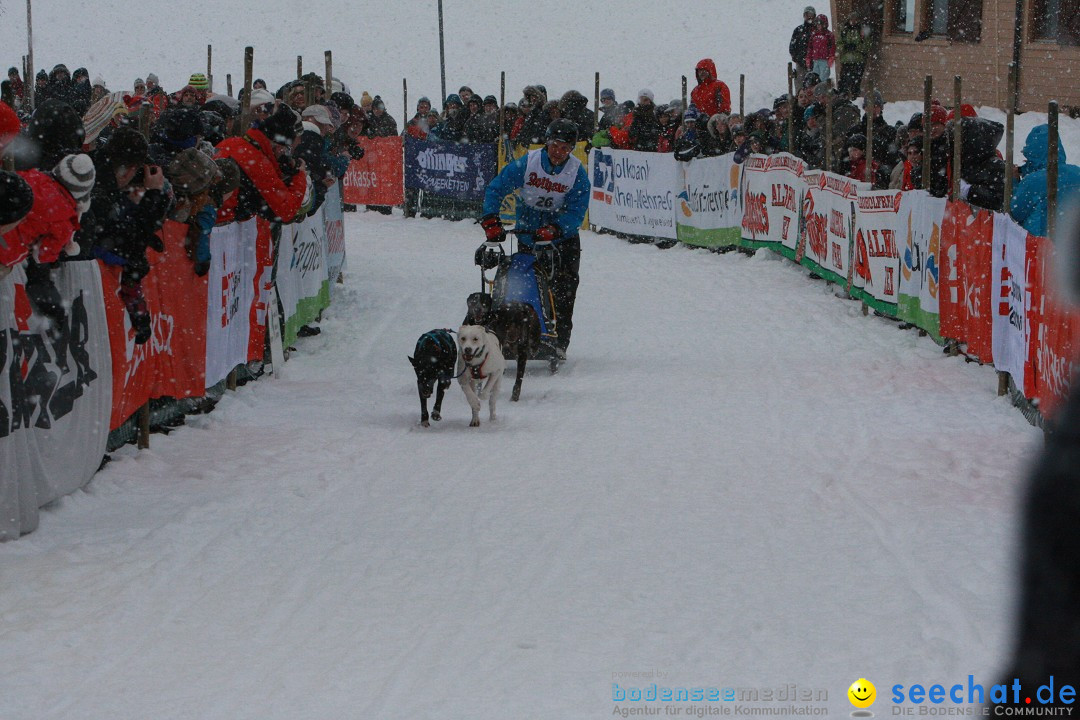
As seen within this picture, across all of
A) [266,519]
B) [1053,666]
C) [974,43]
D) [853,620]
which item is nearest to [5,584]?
[266,519]

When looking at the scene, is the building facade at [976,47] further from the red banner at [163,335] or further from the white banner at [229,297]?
the red banner at [163,335]

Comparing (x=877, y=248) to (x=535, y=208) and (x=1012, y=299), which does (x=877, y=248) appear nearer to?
(x=535, y=208)

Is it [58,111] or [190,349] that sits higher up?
[58,111]

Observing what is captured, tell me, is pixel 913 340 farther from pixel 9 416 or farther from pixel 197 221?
pixel 9 416

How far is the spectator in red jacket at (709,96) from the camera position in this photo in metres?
20.8

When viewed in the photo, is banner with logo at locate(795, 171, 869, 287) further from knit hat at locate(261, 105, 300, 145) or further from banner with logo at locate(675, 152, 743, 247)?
knit hat at locate(261, 105, 300, 145)

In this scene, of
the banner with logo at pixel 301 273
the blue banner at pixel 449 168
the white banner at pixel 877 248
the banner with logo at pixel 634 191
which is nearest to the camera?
the banner with logo at pixel 301 273

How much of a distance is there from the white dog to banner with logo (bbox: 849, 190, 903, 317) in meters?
5.15

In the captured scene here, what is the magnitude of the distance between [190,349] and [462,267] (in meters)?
10.1

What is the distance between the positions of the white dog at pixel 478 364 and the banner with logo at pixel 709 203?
10.7 metres

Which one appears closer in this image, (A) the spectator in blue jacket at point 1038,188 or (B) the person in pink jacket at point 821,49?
(A) the spectator in blue jacket at point 1038,188

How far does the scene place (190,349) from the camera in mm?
8148

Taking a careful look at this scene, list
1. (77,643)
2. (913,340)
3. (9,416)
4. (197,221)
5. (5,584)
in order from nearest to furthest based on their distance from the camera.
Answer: (77,643) → (5,584) → (9,416) → (197,221) → (913,340)

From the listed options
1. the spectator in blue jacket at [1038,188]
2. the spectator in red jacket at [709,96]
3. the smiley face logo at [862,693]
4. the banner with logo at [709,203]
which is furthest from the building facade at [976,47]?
the smiley face logo at [862,693]
